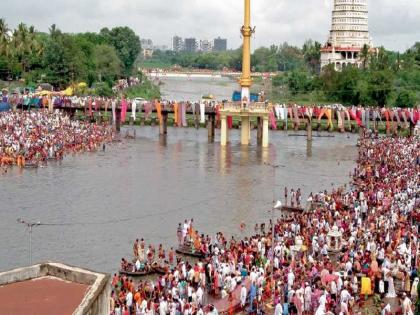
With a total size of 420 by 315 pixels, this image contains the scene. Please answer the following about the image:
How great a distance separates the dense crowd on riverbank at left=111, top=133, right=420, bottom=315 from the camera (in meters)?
19.0

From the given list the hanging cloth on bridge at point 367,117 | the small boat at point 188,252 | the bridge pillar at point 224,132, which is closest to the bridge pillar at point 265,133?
the bridge pillar at point 224,132

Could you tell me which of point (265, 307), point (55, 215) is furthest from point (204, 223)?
point (265, 307)

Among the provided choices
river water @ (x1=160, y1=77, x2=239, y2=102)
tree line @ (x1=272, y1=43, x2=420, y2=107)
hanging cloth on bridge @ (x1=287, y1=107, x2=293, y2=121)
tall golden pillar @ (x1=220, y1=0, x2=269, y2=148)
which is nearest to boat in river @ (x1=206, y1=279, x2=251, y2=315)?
tall golden pillar @ (x1=220, y1=0, x2=269, y2=148)

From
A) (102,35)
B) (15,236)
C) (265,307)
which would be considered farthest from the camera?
(102,35)

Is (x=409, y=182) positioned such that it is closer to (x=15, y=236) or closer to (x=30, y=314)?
(x=15, y=236)

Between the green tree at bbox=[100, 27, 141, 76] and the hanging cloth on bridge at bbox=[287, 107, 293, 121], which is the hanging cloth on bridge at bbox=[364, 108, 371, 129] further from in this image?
the green tree at bbox=[100, 27, 141, 76]

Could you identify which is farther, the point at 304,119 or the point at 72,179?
the point at 304,119

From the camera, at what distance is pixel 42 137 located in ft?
160

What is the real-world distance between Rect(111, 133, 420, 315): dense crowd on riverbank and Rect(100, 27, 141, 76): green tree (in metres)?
94.9

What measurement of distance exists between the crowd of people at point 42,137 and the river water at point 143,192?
4.29 feet

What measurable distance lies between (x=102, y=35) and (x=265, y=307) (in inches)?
4277

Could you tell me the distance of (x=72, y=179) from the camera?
4009 cm

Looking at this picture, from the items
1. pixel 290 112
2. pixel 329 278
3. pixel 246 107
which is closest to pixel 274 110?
pixel 290 112

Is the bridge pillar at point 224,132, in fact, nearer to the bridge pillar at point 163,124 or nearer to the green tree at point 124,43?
Result: the bridge pillar at point 163,124
